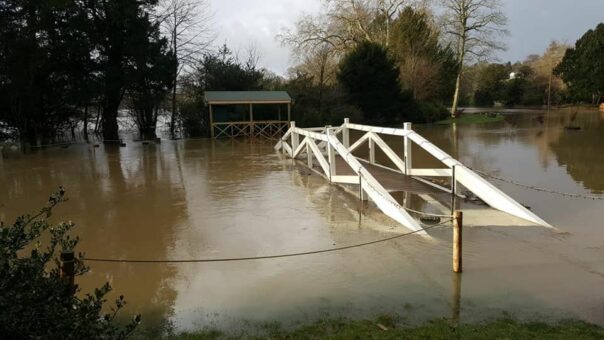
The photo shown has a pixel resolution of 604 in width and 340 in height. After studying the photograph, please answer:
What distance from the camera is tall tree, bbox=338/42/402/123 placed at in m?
28.8

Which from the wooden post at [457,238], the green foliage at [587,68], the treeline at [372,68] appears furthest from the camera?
the green foliage at [587,68]

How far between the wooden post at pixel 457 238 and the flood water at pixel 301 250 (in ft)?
0.40

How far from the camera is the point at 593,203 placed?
8.61 m

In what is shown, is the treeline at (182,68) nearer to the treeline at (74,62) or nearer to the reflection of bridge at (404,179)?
the treeline at (74,62)

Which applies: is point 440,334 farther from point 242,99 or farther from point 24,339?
point 242,99

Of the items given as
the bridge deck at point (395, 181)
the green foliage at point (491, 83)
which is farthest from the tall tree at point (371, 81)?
the green foliage at point (491, 83)

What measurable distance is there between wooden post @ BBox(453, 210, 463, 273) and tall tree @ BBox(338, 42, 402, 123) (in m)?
24.4

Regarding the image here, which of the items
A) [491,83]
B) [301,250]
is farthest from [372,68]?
[491,83]

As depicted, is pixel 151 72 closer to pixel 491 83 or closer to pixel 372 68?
pixel 372 68

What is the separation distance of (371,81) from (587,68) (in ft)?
94.6

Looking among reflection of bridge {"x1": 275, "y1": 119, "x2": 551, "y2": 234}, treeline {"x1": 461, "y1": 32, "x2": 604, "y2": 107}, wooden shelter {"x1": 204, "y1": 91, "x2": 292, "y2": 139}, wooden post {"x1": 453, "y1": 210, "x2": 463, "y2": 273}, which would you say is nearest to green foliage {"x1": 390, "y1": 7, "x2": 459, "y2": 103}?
treeline {"x1": 461, "y1": 32, "x2": 604, "y2": 107}

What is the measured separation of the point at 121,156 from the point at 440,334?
16192mm

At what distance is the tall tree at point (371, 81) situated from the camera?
28781 millimetres

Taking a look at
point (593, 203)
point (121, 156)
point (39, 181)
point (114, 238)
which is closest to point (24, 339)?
point (114, 238)
